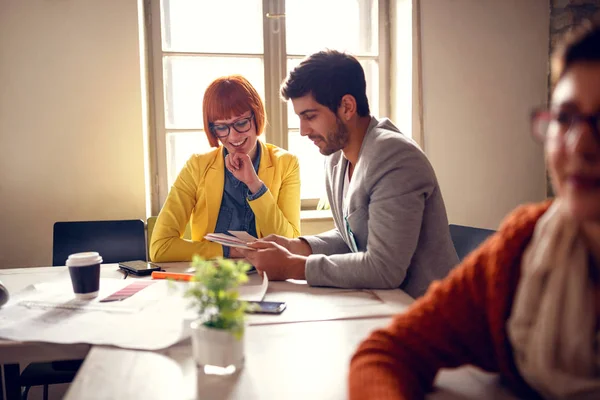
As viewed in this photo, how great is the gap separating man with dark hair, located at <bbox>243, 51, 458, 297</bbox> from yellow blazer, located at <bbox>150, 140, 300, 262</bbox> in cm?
30

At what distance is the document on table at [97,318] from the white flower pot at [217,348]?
0.09 m

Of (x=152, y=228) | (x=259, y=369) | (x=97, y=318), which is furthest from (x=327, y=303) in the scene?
(x=152, y=228)

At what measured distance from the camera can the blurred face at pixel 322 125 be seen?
62.8 inches

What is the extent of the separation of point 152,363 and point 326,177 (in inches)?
44.5

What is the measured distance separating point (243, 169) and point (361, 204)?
686mm

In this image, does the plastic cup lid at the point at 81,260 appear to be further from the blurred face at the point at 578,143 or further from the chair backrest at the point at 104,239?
the blurred face at the point at 578,143

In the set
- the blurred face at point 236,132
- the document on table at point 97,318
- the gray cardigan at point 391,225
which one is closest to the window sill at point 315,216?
the blurred face at point 236,132

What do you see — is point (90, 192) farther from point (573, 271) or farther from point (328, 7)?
point (573, 271)

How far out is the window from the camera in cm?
272

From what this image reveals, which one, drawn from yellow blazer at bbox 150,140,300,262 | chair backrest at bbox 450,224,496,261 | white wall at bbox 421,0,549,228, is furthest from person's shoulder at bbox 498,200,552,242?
white wall at bbox 421,0,549,228

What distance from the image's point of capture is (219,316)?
0.72m

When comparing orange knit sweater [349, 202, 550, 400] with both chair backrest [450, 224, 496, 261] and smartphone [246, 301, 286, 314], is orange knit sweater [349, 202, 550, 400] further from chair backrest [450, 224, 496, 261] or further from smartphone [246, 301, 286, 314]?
chair backrest [450, 224, 496, 261]

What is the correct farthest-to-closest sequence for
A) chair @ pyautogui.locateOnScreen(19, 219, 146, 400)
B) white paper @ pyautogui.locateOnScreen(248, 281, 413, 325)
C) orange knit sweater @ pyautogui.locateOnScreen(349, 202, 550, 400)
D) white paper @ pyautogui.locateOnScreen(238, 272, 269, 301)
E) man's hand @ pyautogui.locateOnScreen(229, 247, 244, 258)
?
chair @ pyautogui.locateOnScreen(19, 219, 146, 400), man's hand @ pyautogui.locateOnScreen(229, 247, 244, 258), white paper @ pyautogui.locateOnScreen(238, 272, 269, 301), white paper @ pyautogui.locateOnScreen(248, 281, 413, 325), orange knit sweater @ pyautogui.locateOnScreen(349, 202, 550, 400)

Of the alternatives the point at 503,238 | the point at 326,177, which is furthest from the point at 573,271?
the point at 326,177
